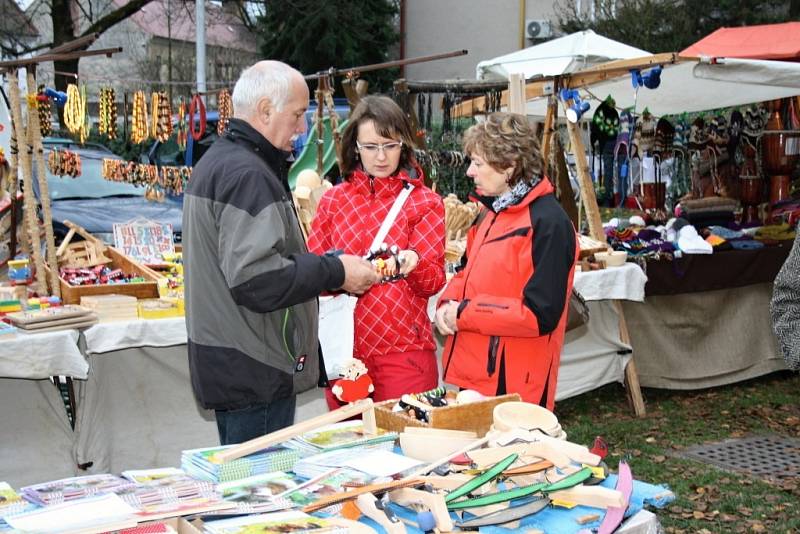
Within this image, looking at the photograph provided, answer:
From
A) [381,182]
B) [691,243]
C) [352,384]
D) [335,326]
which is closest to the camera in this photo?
[352,384]

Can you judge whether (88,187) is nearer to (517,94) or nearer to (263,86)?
(517,94)

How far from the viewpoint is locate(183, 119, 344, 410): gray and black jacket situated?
2156 mm

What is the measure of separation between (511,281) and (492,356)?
253 mm

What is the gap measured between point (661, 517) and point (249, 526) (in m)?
2.74

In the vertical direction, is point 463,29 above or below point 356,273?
above

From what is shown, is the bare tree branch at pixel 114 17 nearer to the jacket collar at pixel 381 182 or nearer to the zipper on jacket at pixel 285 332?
the jacket collar at pixel 381 182

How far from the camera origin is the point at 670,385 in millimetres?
5824

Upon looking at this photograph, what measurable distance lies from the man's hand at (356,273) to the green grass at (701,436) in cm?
210

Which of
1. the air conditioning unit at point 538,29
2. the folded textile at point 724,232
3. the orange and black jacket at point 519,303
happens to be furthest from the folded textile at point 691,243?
the air conditioning unit at point 538,29

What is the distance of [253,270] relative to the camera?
7.00 ft

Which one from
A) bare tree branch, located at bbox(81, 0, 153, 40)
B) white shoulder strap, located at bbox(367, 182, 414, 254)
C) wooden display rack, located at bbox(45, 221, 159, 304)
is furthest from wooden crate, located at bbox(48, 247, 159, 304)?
bare tree branch, located at bbox(81, 0, 153, 40)

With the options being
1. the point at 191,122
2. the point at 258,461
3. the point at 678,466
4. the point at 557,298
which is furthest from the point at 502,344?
the point at 191,122

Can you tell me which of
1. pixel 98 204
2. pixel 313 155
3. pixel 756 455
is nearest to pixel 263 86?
pixel 756 455

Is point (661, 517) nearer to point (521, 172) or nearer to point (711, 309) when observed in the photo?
point (521, 172)
